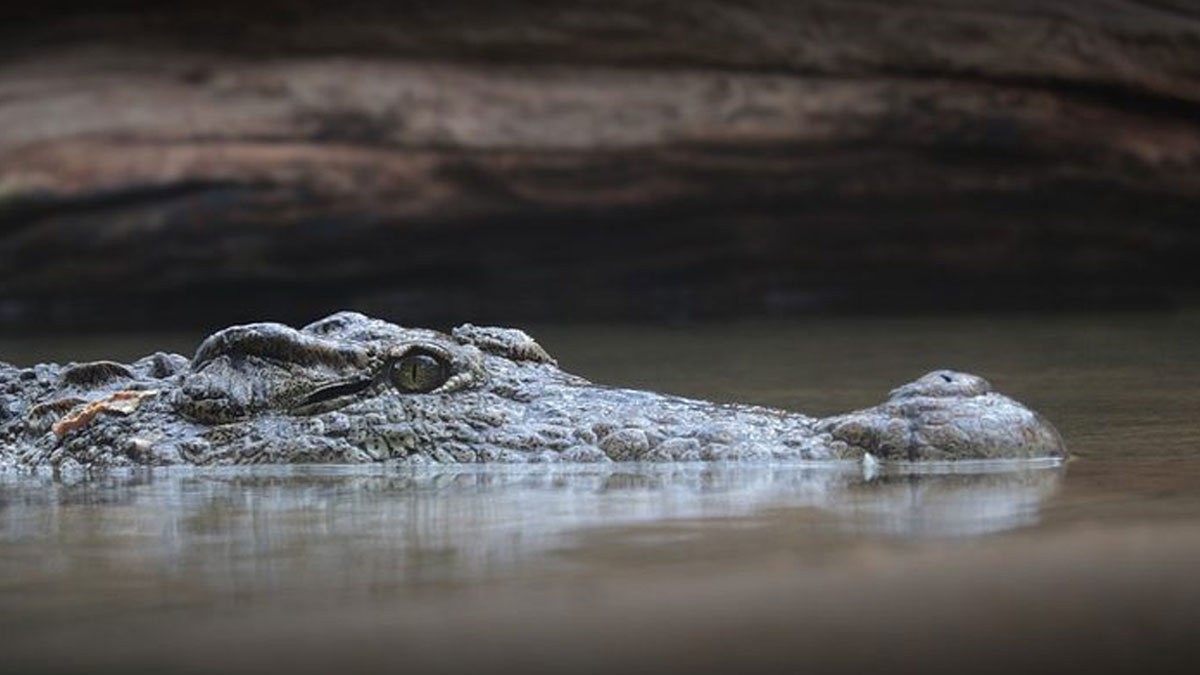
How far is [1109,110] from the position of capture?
10.5 m

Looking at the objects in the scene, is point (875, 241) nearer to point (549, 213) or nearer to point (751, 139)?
point (751, 139)

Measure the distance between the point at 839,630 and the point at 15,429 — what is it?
11.2 ft

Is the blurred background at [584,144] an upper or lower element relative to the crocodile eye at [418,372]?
upper

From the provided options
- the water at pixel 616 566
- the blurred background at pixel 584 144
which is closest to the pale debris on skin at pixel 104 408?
the water at pixel 616 566

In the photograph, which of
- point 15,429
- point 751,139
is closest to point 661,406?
point 15,429

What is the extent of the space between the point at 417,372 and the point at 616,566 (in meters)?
Result: 1.99

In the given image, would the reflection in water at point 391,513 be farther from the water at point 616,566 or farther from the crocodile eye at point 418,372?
the crocodile eye at point 418,372

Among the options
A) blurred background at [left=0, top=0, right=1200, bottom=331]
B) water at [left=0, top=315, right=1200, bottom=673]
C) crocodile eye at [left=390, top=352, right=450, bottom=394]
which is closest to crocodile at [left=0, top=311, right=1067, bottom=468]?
crocodile eye at [left=390, top=352, right=450, bottom=394]

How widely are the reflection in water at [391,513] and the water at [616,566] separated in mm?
11

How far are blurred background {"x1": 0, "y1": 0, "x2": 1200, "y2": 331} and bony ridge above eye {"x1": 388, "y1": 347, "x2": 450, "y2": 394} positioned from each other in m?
5.64

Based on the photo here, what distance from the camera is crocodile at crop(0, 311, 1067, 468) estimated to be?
15.3 ft

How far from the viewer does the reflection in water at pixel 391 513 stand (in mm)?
3043

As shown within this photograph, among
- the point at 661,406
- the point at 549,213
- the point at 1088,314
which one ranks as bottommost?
the point at 661,406

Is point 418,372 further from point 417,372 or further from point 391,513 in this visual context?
point 391,513
